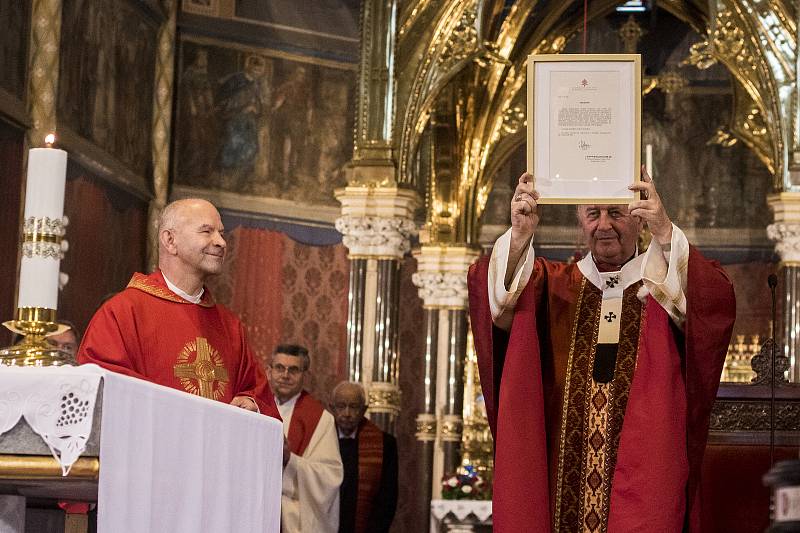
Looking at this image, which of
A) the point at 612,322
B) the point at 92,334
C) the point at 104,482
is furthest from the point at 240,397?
the point at 104,482

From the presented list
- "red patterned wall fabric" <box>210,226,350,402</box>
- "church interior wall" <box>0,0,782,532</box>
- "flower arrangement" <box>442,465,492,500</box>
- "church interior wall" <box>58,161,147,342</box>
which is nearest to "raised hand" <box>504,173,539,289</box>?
"flower arrangement" <box>442,465,492,500</box>

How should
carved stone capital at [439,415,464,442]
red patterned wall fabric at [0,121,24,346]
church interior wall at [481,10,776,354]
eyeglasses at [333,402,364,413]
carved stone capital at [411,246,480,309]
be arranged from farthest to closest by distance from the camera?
1. church interior wall at [481,10,776,354]
2. carved stone capital at [411,246,480,309]
3. carved stone capital at [439,415,464,442]
4. red patterned wall fabric at [0,121,24,346]
5. eyeglasses at [333,402,364,413]

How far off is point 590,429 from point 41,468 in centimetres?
248

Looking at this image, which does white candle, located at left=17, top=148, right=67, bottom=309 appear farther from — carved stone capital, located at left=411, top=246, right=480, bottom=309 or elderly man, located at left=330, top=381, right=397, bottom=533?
carved stone capital, located at left=411, top=246, right=480, bottom=309

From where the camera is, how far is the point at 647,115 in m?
18.6

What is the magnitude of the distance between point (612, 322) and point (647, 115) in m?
13.4

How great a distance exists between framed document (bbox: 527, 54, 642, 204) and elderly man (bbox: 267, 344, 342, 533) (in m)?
3.41

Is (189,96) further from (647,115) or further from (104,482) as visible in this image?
(104,482)

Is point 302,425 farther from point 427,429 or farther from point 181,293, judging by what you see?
point 427,429

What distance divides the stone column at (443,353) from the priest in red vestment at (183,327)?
913 centimetres

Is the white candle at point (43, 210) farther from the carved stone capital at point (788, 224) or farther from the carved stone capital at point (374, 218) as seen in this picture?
the carved stone capital at point (788, 224)

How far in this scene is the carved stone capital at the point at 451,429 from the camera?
15.0m

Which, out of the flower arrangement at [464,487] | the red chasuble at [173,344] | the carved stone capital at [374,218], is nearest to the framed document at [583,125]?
the red chasuble at [173,344]

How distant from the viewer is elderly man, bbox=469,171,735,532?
516 centimetres
